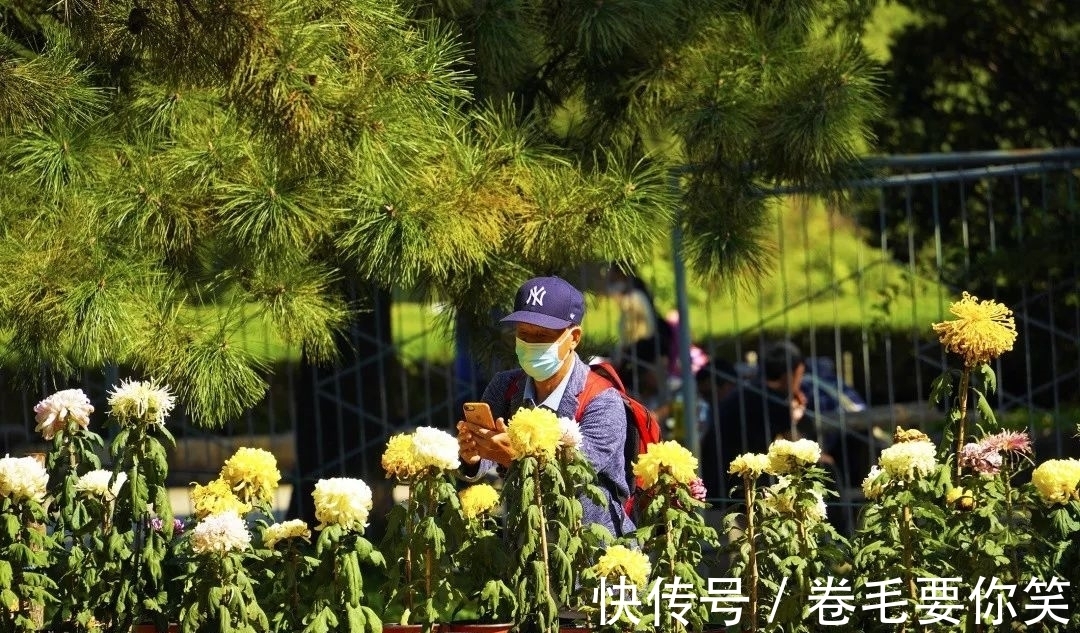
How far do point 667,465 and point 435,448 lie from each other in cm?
39

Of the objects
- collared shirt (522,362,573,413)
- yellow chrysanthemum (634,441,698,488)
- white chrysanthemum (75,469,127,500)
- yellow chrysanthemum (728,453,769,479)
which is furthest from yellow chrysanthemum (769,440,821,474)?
white chrysanthemum (75,469,127,500)

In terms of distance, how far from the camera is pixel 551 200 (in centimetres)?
369

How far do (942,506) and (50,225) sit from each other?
2018 millimetres

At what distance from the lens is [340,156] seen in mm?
3379

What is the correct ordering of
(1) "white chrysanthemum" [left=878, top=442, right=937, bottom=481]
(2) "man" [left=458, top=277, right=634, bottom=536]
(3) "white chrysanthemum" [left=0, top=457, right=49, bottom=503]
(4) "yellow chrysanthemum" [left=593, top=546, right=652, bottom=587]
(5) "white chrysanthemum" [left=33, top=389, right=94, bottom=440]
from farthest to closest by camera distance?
(2) "man" [left=458, top=277, right=634, bottom=536]
(5) "white chrysanthemum" [left=33, top=389, right=94, bottom=440]
(3) "white chrysanthemum" [left=0, top=457, right=49, bottom=503]
(1) "white chrysanthemum" [left=878, top=442, right=937, bottom=481]
(4) "yellow chrysanthemum" [left=593, top=546, right=652, bottom=587]

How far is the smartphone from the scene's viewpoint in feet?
9.92

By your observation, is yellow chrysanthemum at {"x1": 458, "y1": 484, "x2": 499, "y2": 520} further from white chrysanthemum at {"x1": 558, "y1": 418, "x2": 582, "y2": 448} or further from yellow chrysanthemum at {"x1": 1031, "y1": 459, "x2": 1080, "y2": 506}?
yellow chrysanthemum at {"x1": 1031, "y1": 459, "x2": 1080, "y2": 506}

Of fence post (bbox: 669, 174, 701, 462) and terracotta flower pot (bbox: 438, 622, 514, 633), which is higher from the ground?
fence post (bbox: 669, 174, 701, 462)

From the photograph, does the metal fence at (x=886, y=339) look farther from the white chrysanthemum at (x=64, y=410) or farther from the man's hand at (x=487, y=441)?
the white chrysanthemum at (x=64, y=410)

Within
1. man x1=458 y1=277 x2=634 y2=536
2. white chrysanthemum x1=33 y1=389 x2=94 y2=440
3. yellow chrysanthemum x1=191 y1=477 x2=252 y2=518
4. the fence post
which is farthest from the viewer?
the fence post

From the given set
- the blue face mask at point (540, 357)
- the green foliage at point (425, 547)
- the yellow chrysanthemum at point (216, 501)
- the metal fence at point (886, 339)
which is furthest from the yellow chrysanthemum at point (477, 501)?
the metal fence at point (886, 339)

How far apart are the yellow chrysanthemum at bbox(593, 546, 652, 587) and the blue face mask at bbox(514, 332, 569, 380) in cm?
89

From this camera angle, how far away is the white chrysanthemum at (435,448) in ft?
8.59

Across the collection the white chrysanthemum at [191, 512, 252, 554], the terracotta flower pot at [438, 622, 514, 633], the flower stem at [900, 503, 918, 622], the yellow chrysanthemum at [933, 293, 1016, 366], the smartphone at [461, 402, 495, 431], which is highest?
the yellow chrysanthemum at [933, 293, 1016, 366]
